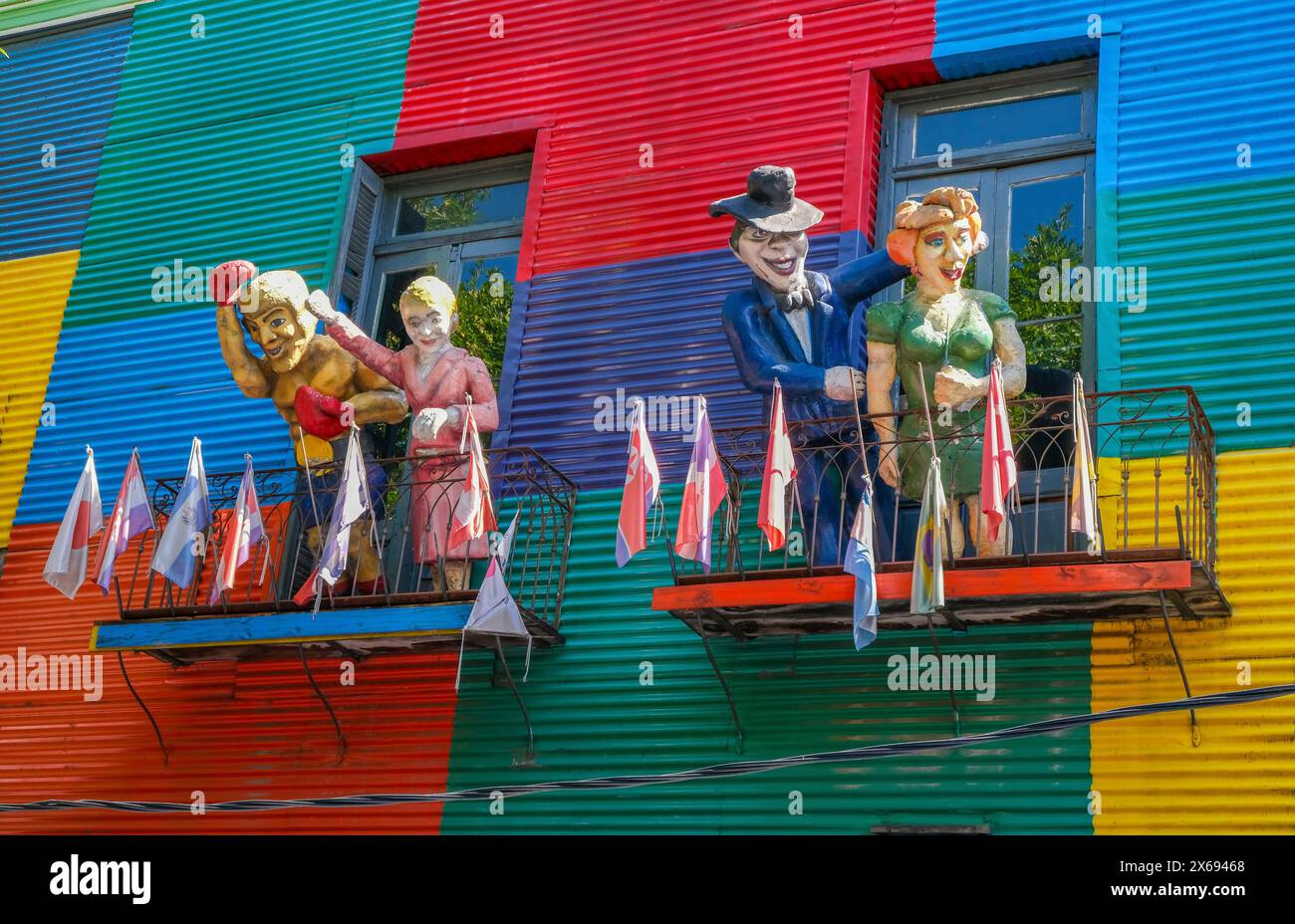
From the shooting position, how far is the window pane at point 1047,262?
11.3 m

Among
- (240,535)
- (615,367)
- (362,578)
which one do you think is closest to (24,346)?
(240,535)

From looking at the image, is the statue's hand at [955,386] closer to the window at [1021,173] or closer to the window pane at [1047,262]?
the window at [1021,173]

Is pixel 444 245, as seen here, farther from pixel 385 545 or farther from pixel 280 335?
pixel 385 545

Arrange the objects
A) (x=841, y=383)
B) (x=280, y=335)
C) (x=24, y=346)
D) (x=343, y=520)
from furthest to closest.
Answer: (x=24, y=346) < (x=280, y=335) < (x=343, y=520) < (x=841, y=383)

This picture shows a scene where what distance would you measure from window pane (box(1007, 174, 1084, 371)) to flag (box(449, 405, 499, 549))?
3.49 metres

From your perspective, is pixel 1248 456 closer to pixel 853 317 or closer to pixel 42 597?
pixel 853 317

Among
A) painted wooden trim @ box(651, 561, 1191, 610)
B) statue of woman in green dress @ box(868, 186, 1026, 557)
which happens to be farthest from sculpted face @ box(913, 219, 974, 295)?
painted wooden trim @ box(651, 561, 1191, 610)

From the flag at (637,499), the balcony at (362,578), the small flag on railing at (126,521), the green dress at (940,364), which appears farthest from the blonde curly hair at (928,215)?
the small flag on railing at (126,521)

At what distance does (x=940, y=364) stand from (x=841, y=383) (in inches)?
23.4

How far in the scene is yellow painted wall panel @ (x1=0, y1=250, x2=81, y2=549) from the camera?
14.1m

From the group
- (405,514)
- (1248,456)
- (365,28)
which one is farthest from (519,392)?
(1248,456)

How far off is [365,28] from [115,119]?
2.43m

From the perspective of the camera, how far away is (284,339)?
12.2 meters

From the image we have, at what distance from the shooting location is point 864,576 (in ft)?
31.6
